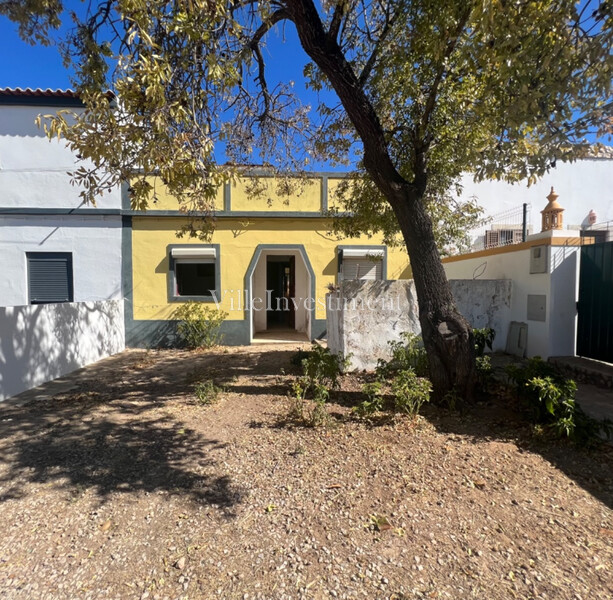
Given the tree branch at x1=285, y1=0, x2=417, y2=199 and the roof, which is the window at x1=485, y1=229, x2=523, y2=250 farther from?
the roof

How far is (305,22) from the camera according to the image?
4094 millimetres

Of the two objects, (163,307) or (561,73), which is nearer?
(561,73)

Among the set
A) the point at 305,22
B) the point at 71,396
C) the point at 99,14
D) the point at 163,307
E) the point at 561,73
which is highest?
the point at 99,14

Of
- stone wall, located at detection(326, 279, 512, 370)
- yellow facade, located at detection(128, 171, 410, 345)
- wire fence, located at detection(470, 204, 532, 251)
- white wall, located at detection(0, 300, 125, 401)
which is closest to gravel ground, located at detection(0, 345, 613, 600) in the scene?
white wall, located at detection(0, 300, 125, 401)

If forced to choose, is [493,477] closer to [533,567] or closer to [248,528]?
[533,567]

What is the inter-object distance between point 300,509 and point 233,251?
7459 millimetres

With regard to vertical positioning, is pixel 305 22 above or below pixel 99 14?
below

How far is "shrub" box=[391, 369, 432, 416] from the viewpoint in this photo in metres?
3.70

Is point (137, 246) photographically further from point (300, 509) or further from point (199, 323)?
point (300, 509)

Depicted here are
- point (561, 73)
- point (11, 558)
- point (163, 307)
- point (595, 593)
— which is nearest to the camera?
point (595, 593)

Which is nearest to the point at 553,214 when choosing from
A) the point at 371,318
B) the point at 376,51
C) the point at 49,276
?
the point at 371,318

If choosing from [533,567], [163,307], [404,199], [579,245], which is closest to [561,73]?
[404,199]

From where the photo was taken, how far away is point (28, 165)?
8766 millimetres

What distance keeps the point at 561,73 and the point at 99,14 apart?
5.38 meters
